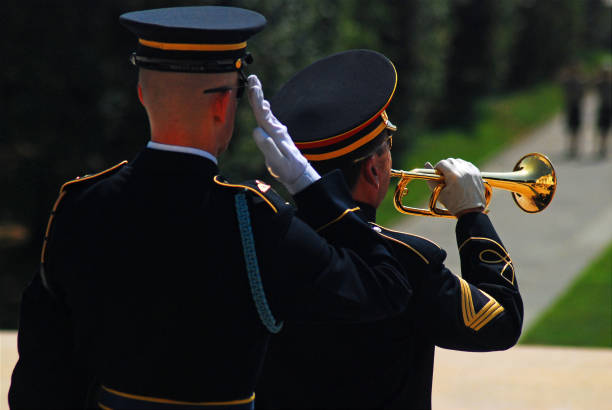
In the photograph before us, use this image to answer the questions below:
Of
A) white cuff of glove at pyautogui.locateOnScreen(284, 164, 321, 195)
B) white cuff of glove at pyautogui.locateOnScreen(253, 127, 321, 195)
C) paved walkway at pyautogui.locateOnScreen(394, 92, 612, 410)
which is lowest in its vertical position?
paved walkway at pyautogui.locateOnScreen(394, 92, 612, 410)

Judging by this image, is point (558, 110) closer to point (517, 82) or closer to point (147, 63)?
point (517, 82)

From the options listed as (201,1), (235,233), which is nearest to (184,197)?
(235,233)

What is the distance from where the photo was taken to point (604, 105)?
17.8m

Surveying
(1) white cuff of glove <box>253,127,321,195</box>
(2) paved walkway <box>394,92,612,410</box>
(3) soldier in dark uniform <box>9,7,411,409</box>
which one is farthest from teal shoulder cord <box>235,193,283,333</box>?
(2) paved walkway <box>394,92,612,410</box>

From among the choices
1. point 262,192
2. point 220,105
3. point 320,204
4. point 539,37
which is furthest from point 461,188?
point 539,37

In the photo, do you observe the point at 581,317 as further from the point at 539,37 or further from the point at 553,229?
the point at 539,37

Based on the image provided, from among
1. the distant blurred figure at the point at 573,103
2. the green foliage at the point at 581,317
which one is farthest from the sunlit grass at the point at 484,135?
the green foliage at the point at 581,317

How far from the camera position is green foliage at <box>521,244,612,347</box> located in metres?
7.87

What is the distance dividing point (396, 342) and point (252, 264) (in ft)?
2.02

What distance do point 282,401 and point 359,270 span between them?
0.61 m

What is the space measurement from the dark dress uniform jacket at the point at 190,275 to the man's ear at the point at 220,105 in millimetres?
110

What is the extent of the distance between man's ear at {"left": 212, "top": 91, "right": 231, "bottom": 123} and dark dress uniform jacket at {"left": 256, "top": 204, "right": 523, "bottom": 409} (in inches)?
23.5

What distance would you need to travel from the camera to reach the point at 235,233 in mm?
2059

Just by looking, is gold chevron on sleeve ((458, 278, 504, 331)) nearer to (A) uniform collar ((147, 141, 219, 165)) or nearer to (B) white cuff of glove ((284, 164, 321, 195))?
(B) white cuff of glove ((284, 164, 321, 195))
